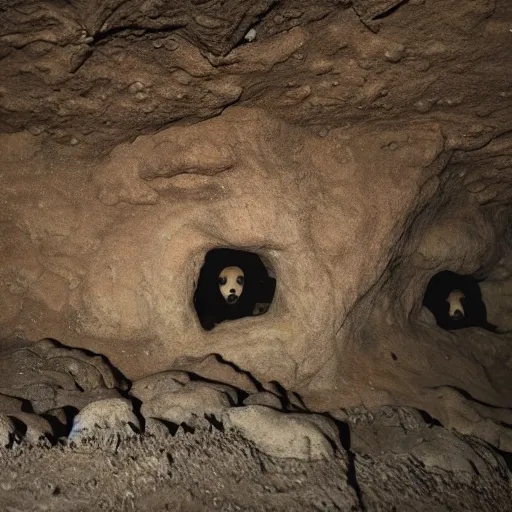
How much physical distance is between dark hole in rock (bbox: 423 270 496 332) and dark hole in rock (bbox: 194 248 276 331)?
2.35m

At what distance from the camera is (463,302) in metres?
6.46

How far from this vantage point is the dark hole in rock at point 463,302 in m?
6.61

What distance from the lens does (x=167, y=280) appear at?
427cm

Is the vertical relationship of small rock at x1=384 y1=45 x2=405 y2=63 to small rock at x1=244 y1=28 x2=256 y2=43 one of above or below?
above

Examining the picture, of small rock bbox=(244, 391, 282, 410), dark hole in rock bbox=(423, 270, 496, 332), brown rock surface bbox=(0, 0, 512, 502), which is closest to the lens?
small rock bbox=(244, 391, 282, 410)

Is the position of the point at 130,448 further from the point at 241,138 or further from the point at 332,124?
the point at 332,124

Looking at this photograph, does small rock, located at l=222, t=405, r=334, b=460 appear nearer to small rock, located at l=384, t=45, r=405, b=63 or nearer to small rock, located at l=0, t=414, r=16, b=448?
small rock, located at l=0, t=414, r=16, b=448

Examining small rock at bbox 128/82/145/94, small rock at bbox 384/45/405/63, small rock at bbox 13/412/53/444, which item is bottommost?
small rock at bbox 13/412/53/444

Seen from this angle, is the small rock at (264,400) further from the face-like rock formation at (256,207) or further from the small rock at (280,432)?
the face-like rock formation at (256,207)

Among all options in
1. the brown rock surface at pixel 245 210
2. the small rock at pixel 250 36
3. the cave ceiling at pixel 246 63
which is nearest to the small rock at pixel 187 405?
the brown rock surface at pixel 245 210

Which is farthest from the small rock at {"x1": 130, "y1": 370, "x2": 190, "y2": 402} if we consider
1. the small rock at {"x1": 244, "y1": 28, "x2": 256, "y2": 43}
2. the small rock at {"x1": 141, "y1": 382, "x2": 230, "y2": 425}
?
the small rock at {"x1": 244, "y1": 28, "x2": 256, "y2": 43}

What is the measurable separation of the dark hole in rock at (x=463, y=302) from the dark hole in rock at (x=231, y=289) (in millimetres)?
2346

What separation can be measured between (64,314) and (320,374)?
245cm

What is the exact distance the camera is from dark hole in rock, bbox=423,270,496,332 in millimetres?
6613
